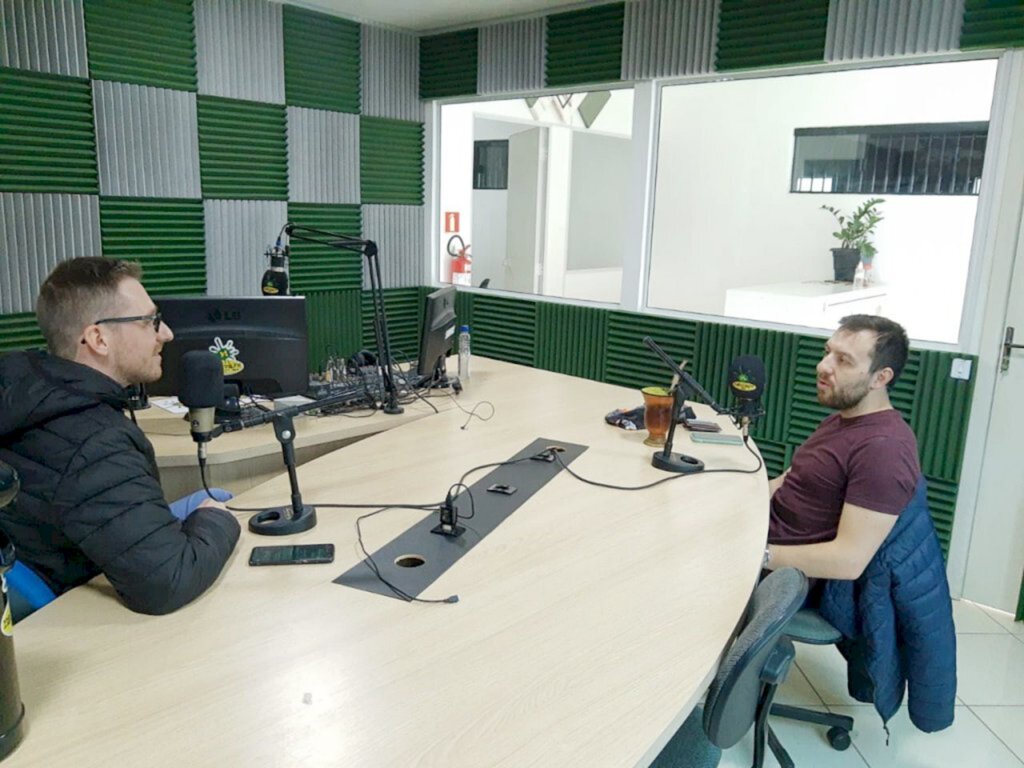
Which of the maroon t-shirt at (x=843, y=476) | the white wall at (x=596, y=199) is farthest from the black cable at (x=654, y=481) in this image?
the white wall at (x=596, y=199)

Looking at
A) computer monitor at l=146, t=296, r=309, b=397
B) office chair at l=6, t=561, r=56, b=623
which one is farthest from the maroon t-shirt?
office chair at l=6, t=561, r=56, b=623

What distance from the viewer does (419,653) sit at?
1.29 m

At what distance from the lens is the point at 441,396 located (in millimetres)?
3162

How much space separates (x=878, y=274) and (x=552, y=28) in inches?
91.1

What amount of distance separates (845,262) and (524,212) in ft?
9.32

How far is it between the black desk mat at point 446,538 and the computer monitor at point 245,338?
931mm

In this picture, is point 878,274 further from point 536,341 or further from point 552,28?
point 552,28

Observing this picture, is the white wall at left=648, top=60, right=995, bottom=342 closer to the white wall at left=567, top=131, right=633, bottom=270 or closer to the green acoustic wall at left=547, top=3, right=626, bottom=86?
the green acoustic wall at left=547, top=3, right=626, bottom=86

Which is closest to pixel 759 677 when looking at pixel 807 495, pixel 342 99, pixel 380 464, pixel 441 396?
pixel 807 495

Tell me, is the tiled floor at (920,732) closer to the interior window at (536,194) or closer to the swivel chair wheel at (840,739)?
the swivel chair wheel at (840,739)

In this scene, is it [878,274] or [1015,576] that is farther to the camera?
[878,274]

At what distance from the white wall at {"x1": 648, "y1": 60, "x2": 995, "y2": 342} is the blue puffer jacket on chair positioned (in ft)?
5.83

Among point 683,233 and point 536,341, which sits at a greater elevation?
point 683,233

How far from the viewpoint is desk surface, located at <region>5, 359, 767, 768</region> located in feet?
3.50
